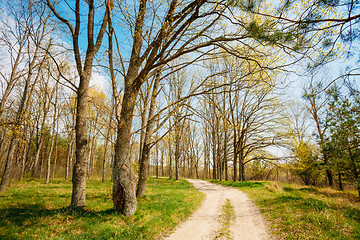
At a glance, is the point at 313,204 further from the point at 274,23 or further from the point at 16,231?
the point at 16,231

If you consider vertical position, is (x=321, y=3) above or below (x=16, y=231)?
above

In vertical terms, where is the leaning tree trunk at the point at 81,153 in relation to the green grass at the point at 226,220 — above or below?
above

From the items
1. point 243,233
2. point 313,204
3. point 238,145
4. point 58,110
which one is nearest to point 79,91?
point 243,233

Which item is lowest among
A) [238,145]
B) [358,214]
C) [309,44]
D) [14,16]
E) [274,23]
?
[358,214]

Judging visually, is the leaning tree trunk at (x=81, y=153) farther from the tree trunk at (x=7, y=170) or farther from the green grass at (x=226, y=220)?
the tree trunk at (x=7, y=170)

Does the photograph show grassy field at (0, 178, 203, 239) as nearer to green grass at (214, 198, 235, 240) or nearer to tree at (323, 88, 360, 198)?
green grass at (214, 198, 235, 240)

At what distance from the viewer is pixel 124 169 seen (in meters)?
5.05

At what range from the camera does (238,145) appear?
16594 mm

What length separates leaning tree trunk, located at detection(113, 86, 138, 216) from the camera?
4.96 metres

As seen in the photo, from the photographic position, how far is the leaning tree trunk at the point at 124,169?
4961mm

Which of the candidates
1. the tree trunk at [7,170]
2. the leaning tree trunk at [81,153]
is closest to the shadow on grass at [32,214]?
the leaning tree trunk at [81,153]

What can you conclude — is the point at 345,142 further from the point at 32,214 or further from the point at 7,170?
the point at 7,170

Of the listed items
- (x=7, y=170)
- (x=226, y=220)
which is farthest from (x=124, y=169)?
(x=7, y=170)

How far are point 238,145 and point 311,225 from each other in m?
12.5
